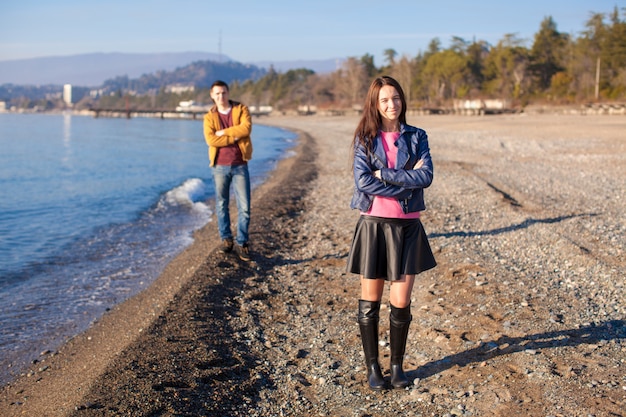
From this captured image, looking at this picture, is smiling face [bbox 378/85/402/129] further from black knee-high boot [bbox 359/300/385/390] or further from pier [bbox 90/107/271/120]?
pier [bbox 90/107/271/120]

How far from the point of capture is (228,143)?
753cm

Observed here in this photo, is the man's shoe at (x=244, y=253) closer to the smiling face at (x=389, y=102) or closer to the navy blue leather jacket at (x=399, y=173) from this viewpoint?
the navy blue leather jacket at (x=399, y=173)

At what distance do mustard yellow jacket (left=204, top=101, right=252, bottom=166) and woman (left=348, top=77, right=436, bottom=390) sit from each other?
11.6 ft

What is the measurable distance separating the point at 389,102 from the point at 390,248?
0.91 meters

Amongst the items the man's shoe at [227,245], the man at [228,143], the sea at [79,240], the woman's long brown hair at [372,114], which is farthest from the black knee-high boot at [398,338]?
the man's shoe at [227,245]

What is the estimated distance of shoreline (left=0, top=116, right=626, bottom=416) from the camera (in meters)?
4.16

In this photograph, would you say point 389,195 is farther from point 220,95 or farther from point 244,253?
point 244,253

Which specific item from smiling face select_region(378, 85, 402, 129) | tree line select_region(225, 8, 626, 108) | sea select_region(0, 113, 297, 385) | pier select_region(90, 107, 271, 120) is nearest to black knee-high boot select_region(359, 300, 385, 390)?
smiling face select_region(378, 85, 402, 129)

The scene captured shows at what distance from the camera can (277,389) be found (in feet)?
14.7

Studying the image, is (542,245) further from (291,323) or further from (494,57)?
(494,57)

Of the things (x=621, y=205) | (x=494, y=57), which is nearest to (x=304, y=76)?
(x=494, y=57)

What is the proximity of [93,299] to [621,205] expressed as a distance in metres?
9.17

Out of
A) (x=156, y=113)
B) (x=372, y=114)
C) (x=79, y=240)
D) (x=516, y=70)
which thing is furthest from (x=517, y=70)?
(x=156, y=113)

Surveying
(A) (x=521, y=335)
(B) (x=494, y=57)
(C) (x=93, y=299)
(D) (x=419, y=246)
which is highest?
(B) (x=494, y=57)
